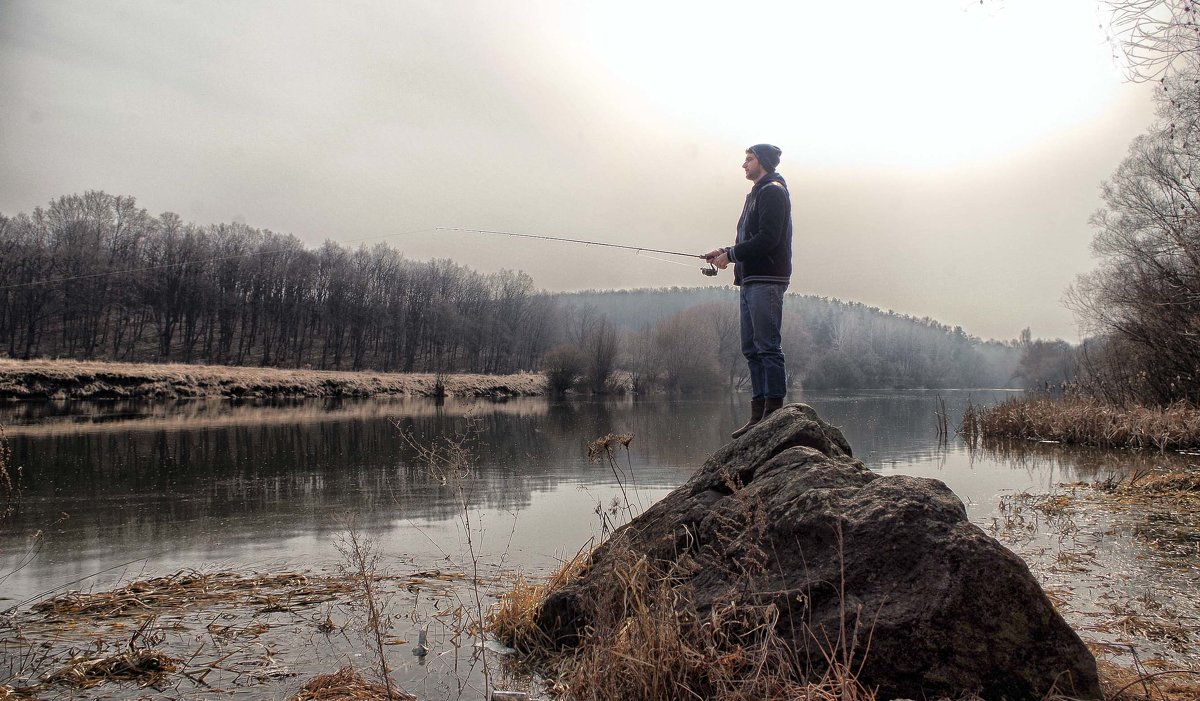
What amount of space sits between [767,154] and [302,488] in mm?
7858

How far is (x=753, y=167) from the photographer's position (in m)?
6.71

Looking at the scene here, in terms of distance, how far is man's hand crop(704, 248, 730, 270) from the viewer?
22.4 feet

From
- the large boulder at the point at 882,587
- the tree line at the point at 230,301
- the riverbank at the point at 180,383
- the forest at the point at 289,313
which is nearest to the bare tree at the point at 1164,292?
the large boulder at the point at 882,587

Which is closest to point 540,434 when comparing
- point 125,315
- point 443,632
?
point 443,632

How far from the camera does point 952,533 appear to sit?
3270mm

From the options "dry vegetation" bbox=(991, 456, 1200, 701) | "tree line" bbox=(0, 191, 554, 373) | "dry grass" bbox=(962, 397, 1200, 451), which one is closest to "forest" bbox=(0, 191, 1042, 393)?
"tree line" bbox=(0, 191, 554, 373)

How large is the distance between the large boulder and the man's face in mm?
3212

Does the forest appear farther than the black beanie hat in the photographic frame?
Yes

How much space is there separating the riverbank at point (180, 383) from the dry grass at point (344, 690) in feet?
103

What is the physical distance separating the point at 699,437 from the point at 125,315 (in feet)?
229

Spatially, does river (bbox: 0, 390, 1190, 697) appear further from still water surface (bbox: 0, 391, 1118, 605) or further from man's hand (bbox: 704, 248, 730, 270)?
man's hand (bbox: 704, 248, 730, 270)

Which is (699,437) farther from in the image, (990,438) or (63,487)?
(63,487)

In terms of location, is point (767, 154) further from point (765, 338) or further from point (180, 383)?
point (180, 383)

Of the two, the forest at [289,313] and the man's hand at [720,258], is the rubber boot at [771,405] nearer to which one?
the man's hand at [720,258]
